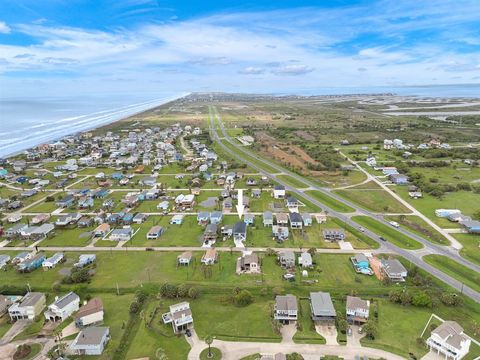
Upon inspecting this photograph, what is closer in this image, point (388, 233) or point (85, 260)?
point (85, 260)

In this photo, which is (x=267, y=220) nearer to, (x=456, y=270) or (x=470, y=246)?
(x=456, y=270)

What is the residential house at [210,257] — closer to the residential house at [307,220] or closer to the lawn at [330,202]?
the residential house at [307,220]

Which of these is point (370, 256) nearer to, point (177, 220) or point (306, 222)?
point (306, 222)

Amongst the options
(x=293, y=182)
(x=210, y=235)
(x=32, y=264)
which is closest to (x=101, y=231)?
(x=32, y=264)

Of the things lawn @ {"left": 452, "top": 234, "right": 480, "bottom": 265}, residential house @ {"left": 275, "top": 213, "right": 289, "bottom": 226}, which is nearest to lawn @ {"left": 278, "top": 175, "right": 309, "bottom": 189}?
residential house @ {"left": 275, "top": 213, "right": 289, "bottom": 226}

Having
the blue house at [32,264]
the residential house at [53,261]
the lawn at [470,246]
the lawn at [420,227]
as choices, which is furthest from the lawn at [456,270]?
the blue house at [32,264]

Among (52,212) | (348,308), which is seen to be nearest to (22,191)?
(52,212)
